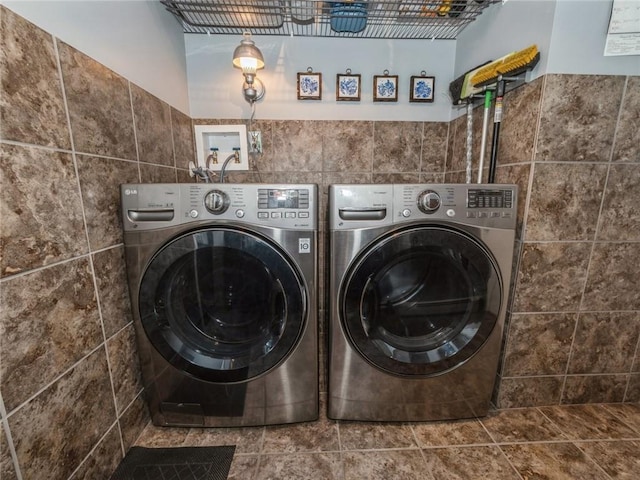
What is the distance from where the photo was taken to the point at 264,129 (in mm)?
1582

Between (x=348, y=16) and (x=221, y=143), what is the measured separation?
0.94 meters

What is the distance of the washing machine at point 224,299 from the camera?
874 mm

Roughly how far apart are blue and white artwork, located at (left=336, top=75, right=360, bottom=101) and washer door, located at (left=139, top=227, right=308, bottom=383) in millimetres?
1127

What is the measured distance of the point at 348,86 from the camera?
1548 mm

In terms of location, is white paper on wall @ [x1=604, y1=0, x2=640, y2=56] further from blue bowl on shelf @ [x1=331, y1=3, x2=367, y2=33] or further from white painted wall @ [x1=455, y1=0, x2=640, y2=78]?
blue bowl on shelf @ [x1=331, y1=3, x2=367, y2=33]

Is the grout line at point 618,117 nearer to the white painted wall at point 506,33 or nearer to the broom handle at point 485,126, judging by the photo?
the white painted wall at point 506,33

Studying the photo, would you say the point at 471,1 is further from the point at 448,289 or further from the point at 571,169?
the point at 448,289

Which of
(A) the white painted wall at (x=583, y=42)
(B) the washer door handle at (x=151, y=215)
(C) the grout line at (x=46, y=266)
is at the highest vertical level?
(A) the white painted wall at (x=583, y=42)

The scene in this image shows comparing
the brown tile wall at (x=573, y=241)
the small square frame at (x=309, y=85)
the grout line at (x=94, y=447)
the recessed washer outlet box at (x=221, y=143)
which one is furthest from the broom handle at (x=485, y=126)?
the grout line at (x=94, y=447)

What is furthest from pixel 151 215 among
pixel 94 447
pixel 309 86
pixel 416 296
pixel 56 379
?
pixel 309 86

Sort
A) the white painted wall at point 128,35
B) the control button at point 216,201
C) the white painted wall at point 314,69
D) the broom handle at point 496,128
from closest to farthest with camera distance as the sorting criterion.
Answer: the white painted wall at point 128,35 < the control button at point 216,201 < the broom handle at point 496,128 < the white painted wall at point 314,69

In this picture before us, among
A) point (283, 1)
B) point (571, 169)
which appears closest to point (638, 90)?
point (571, 169)

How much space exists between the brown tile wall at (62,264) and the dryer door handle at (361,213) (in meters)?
0.79

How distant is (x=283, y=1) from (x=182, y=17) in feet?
1.85
